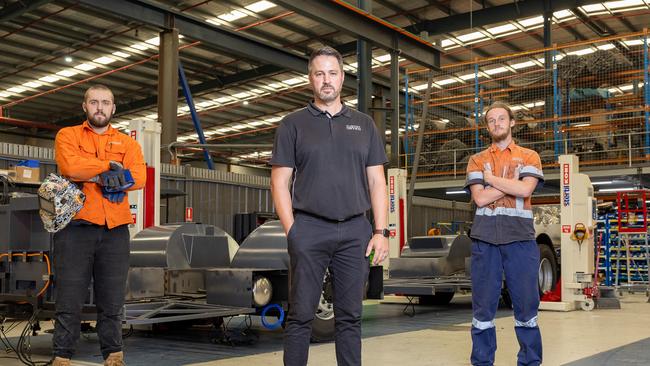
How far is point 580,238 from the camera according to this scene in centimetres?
1028

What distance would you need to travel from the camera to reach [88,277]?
4465 millimetres

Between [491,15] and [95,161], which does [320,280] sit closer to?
[95,161]

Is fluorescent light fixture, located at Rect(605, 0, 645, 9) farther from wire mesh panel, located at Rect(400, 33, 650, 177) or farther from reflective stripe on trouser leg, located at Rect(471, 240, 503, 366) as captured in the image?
reflective stripe on trouser leg, located at Rect(471, 240, 503, 366)

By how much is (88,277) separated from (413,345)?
322 cm

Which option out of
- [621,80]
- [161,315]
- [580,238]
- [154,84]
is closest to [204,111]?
[154,84]

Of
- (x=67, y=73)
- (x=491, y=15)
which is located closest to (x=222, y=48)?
(x=491, y=15)

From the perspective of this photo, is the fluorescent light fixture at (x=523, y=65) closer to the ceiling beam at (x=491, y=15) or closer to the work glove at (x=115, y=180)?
the ceiling beam at (x=491, y=15)

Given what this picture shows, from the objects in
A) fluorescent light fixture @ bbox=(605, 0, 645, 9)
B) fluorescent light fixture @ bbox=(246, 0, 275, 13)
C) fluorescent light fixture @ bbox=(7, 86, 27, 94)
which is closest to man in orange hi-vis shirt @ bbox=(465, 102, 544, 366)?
fluorescent light fixture @ bbox=(246, 0, 275, 13)

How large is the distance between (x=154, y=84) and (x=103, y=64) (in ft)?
9.28

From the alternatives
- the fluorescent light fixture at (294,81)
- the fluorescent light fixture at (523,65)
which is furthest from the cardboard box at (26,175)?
the fluorescent light fixture at (523,65)

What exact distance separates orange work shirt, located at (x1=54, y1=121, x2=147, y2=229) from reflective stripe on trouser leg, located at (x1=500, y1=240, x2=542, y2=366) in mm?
2477

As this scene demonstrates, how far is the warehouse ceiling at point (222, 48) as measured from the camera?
59.0 feet

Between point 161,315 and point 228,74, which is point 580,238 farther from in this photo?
point 228,74

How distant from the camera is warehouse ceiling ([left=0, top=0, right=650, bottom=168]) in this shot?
1797cm
